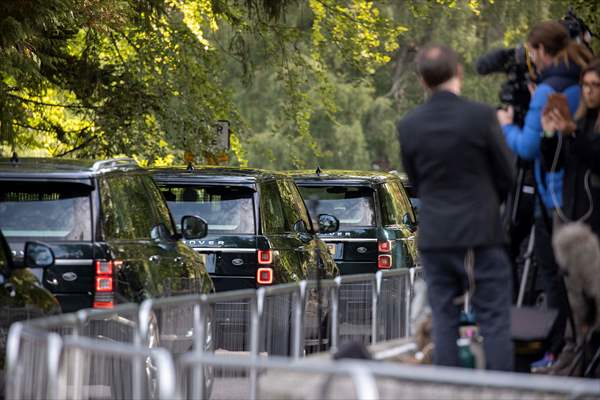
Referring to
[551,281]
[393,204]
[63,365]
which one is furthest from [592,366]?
[393,204]

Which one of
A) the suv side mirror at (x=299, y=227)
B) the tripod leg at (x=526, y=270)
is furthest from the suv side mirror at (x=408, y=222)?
the tripod leg at (x=526, y=270)

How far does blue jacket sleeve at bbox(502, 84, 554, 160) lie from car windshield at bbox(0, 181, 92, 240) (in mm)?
3537

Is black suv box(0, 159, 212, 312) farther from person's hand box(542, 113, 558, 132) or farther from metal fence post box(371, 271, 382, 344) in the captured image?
person's hand box(542, 113, 558, 132)

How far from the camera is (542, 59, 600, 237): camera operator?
8781mm

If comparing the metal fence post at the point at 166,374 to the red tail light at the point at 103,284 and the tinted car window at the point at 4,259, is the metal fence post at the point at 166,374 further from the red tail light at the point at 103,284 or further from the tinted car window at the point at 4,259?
the red tail light at the point at 103,284

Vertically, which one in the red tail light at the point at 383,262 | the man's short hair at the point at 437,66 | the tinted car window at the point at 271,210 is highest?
the man's short hair at the point at 437,66

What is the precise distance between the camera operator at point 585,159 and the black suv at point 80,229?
Result: 3.52 metres

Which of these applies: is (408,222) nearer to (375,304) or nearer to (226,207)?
(226,207)

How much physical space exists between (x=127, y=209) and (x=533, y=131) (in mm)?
4190

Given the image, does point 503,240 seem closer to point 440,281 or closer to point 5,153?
point 440,281

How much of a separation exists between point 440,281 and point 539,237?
127 centimetres

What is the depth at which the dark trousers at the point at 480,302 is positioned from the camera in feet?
26.3

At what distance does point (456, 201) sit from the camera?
311 inches

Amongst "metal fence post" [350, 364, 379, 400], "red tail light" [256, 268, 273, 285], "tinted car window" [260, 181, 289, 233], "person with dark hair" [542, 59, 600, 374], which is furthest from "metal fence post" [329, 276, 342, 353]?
"metal fence post" [350, 364, 379, 400]
